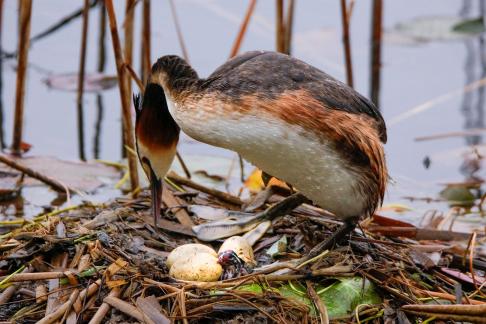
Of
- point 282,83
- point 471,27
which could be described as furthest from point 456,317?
point 471,27

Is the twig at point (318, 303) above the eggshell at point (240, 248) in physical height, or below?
below

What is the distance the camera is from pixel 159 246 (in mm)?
4848

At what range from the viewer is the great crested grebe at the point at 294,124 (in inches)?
175

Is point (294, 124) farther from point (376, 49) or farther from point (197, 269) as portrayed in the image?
point (376, 49)

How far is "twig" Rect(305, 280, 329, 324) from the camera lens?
4223mm

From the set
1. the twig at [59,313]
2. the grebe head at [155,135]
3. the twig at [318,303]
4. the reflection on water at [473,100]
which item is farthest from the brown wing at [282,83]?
the reflection on water at [473,100]

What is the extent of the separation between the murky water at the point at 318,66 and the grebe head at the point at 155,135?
1.78m

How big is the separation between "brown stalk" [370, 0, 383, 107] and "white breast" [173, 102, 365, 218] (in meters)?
3.57

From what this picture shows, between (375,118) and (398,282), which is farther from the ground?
(375,118)

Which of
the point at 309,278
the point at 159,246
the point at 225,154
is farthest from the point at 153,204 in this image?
the point at 225,154

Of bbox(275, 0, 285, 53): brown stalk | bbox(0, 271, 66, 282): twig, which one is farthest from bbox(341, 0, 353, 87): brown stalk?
bbox(0, 271, 66, 282): twig

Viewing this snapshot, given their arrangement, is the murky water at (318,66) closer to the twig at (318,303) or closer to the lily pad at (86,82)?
the lily pad at (86,82)

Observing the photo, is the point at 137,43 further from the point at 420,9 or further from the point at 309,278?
the point at 309,278

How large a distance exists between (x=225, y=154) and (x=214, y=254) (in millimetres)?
2921
